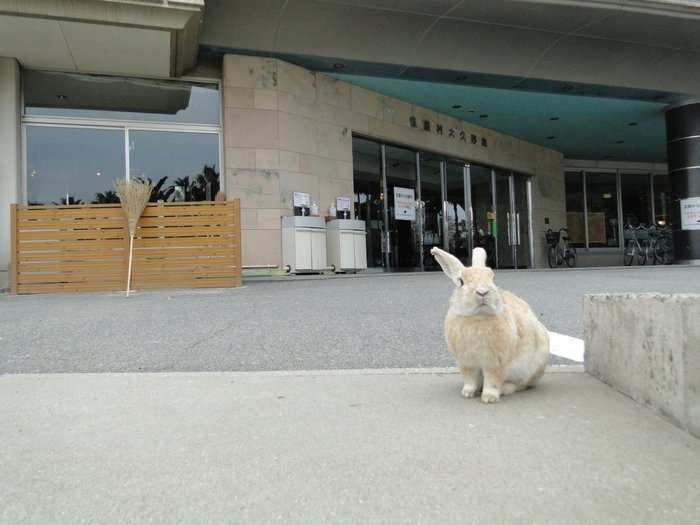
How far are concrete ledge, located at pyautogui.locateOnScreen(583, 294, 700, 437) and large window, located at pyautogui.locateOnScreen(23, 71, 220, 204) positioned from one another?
1027 centimetres

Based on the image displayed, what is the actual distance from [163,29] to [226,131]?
257 centimetres

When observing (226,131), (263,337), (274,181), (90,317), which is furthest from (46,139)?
(263,337)

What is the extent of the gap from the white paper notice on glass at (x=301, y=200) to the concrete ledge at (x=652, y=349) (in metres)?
9.75

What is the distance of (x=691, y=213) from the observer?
15.6m

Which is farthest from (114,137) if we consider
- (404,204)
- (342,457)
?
(342,457)

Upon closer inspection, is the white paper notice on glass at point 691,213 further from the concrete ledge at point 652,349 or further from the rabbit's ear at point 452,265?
the rabbit's ear at point 452,265

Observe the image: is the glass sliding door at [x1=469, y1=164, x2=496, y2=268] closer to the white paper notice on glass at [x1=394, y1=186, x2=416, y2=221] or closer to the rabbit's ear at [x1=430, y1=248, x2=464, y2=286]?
the white paper notice on glass at [x1=394, y1=186, x2=416, y2=221]

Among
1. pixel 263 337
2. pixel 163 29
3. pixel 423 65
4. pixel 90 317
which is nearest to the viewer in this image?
pixel 263 337

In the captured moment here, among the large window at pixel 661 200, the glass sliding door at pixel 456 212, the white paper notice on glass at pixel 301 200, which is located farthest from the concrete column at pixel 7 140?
the large window at pixel 661 200

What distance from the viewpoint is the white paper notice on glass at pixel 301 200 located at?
12117 millimetres

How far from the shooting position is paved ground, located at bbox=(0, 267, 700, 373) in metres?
3.43

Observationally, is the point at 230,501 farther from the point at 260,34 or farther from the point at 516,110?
the point at 516,110

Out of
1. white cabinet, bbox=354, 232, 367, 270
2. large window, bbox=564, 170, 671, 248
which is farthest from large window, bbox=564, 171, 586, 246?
white cabinet, bbox=354, 232, 367, 270

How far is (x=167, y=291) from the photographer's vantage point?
26.5ft
